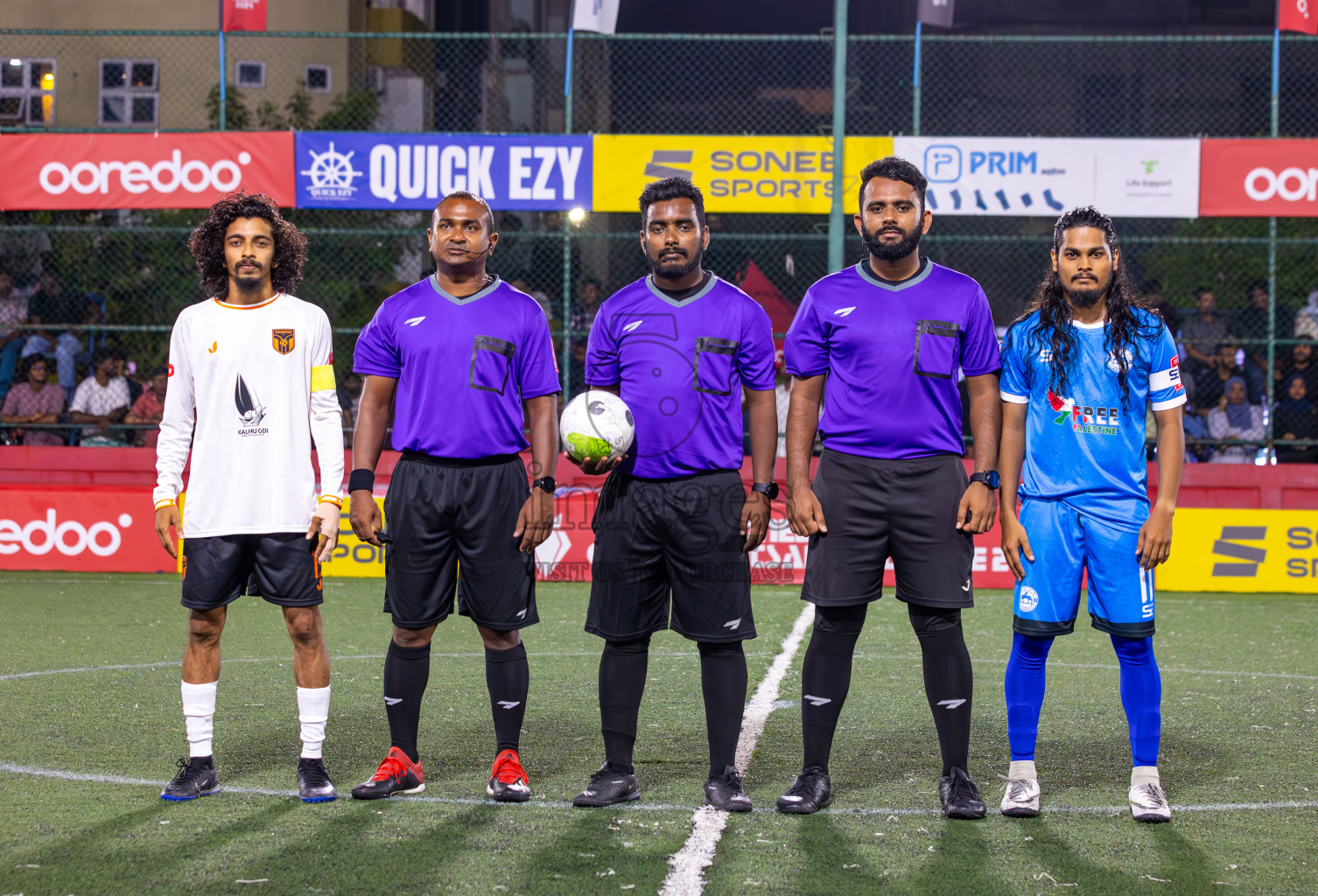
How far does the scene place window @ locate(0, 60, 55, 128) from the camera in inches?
640

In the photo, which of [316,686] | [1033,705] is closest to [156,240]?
[316,686]

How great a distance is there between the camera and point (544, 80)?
21188 mm

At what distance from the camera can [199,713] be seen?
4.69m

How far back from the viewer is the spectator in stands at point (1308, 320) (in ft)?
43.4

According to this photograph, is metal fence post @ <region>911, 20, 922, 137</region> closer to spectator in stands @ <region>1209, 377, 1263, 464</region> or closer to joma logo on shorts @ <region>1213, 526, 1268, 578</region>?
spectator in stands @ <region>1209, 377, 1263, 464</region>

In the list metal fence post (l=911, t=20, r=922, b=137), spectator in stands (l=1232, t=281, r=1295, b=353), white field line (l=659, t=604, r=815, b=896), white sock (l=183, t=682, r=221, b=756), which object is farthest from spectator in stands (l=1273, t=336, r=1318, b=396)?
white sock (l=183, t=682, r=221, b=756)

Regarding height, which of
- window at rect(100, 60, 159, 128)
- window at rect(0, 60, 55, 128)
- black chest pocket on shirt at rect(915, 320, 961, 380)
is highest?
window at rect(100, 60, 159, 128)

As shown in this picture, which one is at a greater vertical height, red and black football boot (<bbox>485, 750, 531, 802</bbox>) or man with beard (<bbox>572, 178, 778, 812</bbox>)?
man with beard (<bbox>572, 178, 778, 812</bbox>)

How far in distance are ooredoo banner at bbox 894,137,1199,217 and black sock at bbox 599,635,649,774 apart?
8046 mm

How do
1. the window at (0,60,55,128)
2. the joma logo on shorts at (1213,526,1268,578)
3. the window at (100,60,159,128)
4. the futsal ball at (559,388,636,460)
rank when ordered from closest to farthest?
the futsal ball at (559,388,636,460), the joma logo on shorts at (1213,526,1268,578), the window at (0,60,55,128), the window at (100,60,159,128)

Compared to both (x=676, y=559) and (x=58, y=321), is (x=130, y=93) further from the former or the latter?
(x=676, y=559)

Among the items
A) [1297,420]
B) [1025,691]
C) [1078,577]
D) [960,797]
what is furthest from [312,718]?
[1297,420]

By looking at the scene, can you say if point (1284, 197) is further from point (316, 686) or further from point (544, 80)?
point (544, 80)

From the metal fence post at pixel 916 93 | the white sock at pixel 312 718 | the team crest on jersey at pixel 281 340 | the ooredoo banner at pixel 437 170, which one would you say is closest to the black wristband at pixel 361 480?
the team crest on jersey at pixel 281 340
